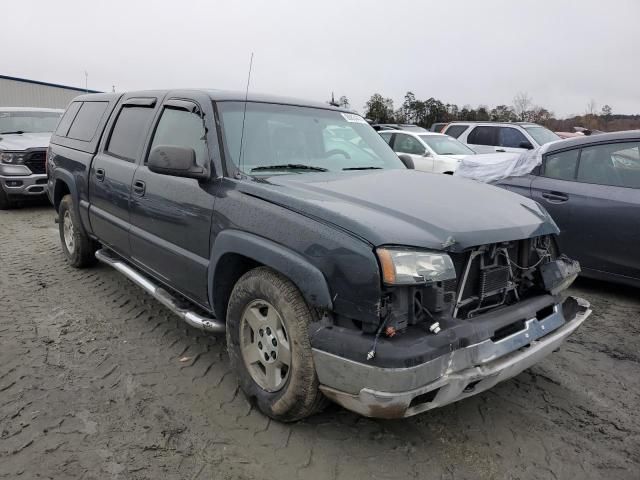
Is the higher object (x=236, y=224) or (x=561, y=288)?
(x=236, y=224)

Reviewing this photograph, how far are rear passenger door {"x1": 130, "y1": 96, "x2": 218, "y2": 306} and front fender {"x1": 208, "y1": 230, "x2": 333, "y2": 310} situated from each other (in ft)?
0.86

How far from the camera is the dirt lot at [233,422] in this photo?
2420 mm

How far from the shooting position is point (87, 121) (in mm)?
4992

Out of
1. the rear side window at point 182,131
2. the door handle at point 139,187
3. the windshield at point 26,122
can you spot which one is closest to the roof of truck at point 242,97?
the rear side window at point 182,131

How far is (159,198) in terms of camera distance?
137 inches

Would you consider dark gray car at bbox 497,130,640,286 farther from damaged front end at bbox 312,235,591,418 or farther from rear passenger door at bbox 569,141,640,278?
damaged front end at bbox 312,235,591,418

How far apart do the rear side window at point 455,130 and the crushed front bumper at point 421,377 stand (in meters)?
11.7

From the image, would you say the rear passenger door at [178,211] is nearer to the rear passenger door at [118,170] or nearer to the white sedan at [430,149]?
the rear passenger door at [118,170]

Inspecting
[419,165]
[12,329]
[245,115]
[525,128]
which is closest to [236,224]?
[245,115]

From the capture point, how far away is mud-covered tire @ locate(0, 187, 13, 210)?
876cm

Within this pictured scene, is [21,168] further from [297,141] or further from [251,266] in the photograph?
[251,266]

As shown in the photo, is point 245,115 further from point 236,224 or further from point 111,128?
point 111,128

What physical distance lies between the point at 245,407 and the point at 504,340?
4.89 feet

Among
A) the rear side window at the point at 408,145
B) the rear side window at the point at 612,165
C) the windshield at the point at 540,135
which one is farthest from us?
the windshield at the point at 540,135
